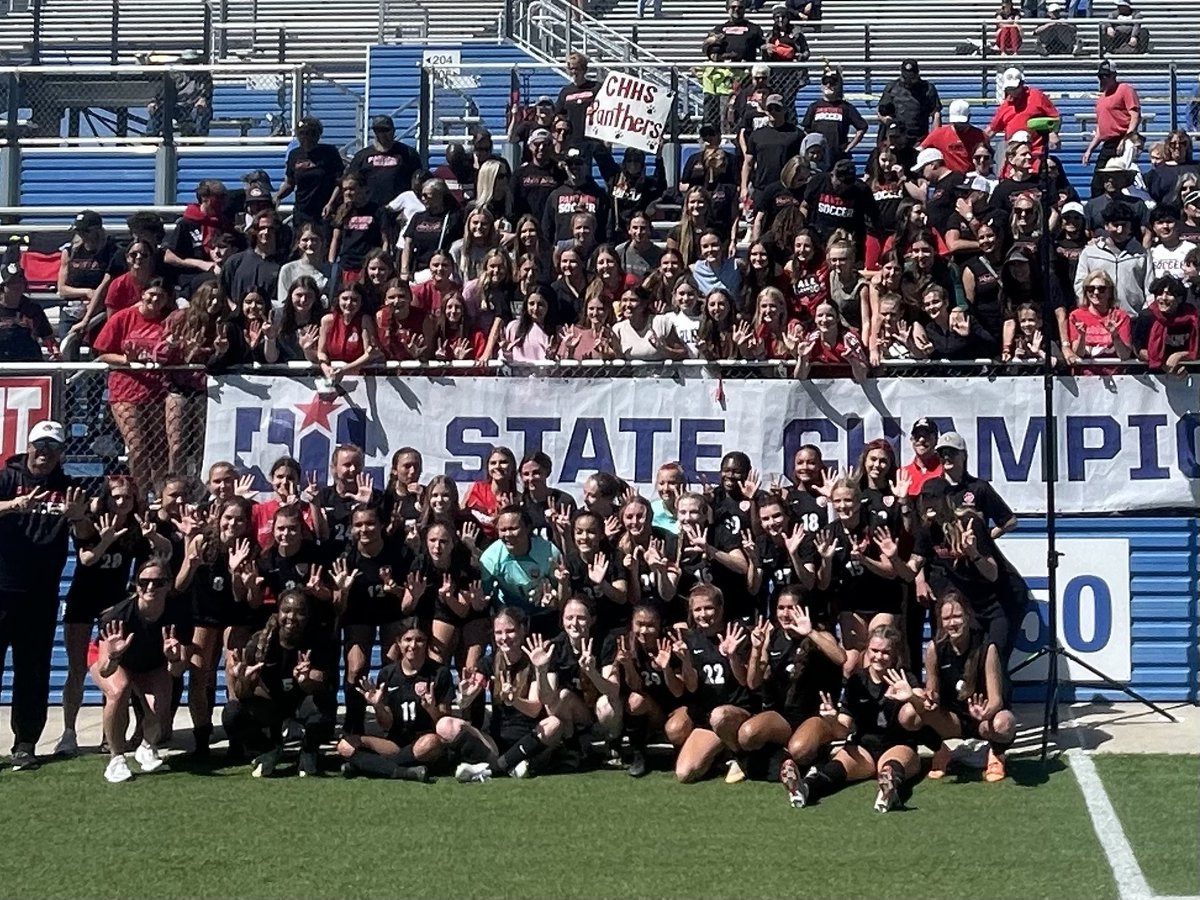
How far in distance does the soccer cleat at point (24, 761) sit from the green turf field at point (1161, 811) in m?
5.86

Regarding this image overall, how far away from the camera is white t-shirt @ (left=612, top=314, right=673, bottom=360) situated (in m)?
11.5

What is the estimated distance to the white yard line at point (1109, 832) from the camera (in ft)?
26.2

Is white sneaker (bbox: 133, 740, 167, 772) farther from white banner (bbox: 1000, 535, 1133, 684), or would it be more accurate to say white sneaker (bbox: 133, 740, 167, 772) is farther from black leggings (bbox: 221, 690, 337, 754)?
white banner (bbox: 1000, 535, 1133, 684)

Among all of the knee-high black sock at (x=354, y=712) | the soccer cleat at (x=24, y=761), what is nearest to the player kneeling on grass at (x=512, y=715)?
the knee-high black sock at (x=354, y=712)

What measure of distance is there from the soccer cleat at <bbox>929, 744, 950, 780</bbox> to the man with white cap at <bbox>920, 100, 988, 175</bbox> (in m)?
6.61

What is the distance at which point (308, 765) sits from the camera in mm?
10242

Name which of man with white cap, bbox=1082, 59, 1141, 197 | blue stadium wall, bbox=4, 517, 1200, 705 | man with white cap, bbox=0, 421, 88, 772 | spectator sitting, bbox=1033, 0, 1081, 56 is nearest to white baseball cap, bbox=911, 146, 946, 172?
man with white cap, bbox=1082, 59, 1141, 197

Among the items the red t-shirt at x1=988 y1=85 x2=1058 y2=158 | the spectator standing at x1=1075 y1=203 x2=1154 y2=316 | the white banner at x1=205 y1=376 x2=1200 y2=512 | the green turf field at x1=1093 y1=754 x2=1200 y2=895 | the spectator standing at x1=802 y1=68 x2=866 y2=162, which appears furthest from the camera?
the red t-shirt at x1=988 y1=85 x2=1058 y2=158

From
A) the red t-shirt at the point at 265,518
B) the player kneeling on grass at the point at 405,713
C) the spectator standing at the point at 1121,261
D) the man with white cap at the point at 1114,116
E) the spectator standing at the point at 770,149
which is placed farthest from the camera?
the man with white cap at the point at 1114,116

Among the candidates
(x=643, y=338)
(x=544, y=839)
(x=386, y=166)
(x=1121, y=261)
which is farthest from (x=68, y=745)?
(x=1121, y=261)

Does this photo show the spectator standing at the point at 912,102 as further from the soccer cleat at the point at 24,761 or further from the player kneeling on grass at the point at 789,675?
the soccer cleat at the point at 24,761

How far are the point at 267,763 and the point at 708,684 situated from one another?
2451 mm

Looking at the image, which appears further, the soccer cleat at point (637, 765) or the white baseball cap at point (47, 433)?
the white baseball cap at point (47, 433)

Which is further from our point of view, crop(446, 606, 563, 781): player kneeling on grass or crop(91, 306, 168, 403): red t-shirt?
crop(91, 306, 168, 403): red t-shirt
